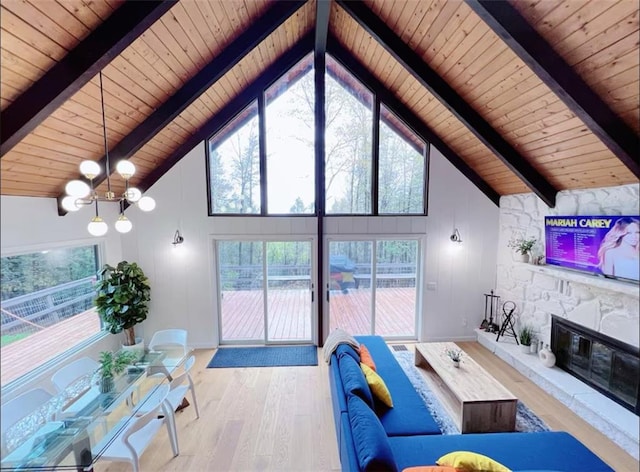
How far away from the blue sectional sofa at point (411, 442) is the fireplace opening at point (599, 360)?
3.68ft

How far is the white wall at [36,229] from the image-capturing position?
97 cm

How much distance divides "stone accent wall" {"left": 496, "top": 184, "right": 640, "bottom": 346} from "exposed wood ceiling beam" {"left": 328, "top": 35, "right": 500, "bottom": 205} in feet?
1.79

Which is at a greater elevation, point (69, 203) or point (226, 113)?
point (226, 113)

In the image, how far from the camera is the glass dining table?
4.53 ft

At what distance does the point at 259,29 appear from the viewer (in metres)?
3.24

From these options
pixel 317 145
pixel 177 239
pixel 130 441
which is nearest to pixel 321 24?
pixel 317 145

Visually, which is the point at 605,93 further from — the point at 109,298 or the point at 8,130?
the point at 109,298

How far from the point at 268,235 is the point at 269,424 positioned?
8.92 feet

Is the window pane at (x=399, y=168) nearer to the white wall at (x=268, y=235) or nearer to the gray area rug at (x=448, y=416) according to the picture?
the white wall at (x=268, y=235)

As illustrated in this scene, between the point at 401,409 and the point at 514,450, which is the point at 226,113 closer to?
the point at 401,409

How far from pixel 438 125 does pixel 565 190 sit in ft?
6.34

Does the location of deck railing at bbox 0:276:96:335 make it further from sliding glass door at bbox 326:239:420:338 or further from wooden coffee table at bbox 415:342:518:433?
sliding glass door at bbox 326:239:420:338

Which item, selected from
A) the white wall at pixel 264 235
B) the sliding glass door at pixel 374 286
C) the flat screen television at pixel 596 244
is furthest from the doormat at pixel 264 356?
the flat screen television at pixel 596 244

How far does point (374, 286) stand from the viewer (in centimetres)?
498
